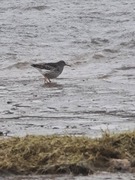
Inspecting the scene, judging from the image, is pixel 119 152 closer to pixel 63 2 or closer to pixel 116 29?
pixel 116 29

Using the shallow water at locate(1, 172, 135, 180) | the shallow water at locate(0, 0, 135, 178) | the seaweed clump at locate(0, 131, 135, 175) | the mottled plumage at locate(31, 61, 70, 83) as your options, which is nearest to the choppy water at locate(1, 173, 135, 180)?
the shallow water at locate(1, 172, 135, 180)

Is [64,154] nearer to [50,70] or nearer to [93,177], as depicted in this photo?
[93,177]

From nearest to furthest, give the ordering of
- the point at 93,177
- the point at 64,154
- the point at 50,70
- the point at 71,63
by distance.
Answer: the point at 93,177 → the point at 64,154 → the point at 50,70 → the point at 71,63

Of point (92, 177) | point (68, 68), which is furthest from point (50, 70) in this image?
point (92, 177)

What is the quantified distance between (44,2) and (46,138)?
14304 millimetres

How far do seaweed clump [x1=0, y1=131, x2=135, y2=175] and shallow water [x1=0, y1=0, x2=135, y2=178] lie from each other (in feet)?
4.29

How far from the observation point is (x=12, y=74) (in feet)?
42.5

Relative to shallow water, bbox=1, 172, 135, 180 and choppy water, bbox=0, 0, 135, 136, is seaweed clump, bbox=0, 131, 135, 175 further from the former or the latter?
choppy water, bbox=0, 0, 135, 136

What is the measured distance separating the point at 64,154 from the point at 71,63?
914 centimetres

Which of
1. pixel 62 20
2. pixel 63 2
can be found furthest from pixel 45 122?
pixel 63 2

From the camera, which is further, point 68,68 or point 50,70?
point 68,68

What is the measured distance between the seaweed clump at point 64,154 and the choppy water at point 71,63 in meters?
1.35

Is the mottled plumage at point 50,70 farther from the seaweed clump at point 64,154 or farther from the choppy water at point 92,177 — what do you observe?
the choppy water at point 92,177

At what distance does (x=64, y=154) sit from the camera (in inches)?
207
